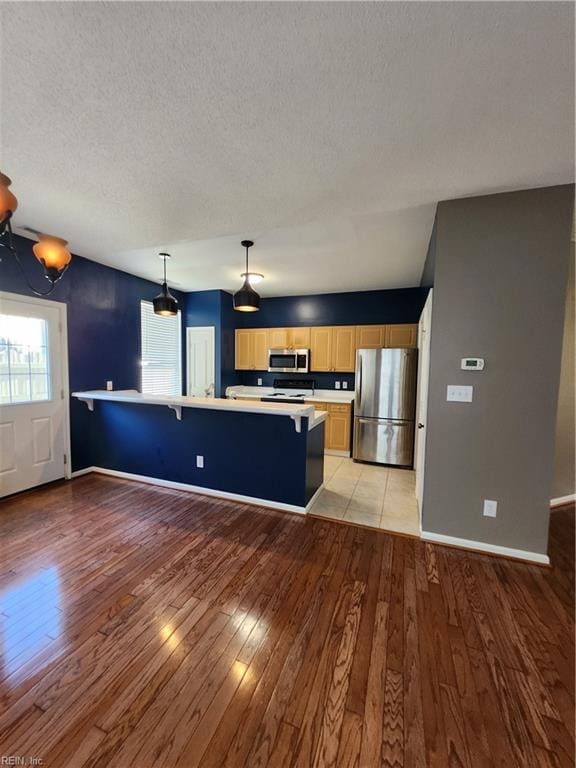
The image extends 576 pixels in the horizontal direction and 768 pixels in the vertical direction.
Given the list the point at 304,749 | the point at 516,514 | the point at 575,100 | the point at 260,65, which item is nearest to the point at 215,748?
the point at 304,749

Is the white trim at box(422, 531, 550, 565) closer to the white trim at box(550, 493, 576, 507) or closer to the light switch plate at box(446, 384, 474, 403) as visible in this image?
the light switch plate at box(446, 384, 474, 403)

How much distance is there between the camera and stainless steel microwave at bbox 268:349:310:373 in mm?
5430

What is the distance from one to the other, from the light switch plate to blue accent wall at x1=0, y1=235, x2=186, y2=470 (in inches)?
160

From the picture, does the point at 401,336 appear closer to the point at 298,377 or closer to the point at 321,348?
the point at 321,348

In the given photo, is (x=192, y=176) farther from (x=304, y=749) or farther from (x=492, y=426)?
(x=304, y=749)

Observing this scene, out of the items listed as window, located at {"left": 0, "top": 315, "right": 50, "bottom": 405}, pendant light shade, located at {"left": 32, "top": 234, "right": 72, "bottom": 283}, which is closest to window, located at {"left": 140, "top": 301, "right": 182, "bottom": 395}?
window, located at {"left": 0, "top": 315, "right": 50, "bottom": 405}

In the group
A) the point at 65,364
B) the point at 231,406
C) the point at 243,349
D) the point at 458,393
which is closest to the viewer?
the point at 458,393

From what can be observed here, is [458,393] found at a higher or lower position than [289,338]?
lower

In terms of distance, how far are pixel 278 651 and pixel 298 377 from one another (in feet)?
14.7

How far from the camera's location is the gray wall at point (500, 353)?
2.15 metres

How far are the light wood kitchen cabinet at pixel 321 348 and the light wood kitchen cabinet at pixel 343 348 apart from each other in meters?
0.08

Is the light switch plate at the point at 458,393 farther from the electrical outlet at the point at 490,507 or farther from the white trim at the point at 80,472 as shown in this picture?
the white trim at the point at 80,472

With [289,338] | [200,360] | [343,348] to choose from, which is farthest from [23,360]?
[343,348]

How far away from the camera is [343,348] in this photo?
524cm
